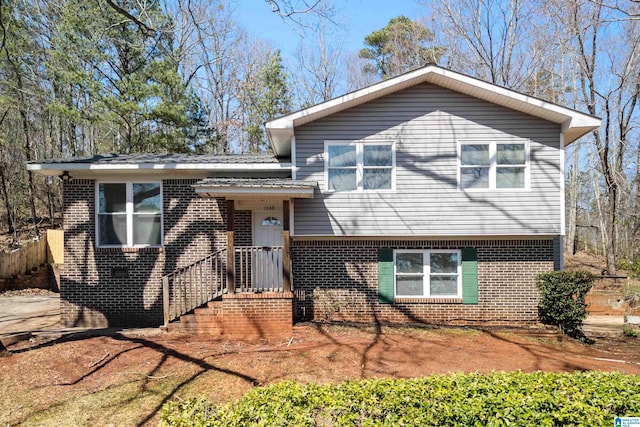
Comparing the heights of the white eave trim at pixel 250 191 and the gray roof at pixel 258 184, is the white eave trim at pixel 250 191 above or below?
below

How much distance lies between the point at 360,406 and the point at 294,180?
595 centimetres

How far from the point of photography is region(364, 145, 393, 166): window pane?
939 centimetres

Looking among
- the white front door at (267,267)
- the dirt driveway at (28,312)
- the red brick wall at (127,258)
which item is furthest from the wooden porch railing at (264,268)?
the dirt driveway at (28,312)

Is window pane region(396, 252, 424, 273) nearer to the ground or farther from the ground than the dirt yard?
farther from the ground

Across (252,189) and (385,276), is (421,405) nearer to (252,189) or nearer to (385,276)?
(252,189)

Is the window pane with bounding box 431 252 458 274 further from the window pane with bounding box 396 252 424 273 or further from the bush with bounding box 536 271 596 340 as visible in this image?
the bush with bounding box 536 271 596 340

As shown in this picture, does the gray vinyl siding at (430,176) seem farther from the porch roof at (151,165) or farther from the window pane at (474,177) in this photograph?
the porch roof at (151,165)

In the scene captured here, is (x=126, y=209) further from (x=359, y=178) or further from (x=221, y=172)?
(x=359, y=178)

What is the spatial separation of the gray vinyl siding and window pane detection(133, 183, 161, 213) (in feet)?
11.9

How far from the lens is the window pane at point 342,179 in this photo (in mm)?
9357

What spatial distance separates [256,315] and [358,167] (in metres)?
4.14

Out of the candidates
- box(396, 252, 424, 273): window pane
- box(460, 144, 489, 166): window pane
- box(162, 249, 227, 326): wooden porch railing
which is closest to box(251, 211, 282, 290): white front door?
box(162, 249, 227, 326): wooden porch railing

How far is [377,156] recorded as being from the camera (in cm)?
941

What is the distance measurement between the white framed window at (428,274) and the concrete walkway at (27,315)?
859 cm
